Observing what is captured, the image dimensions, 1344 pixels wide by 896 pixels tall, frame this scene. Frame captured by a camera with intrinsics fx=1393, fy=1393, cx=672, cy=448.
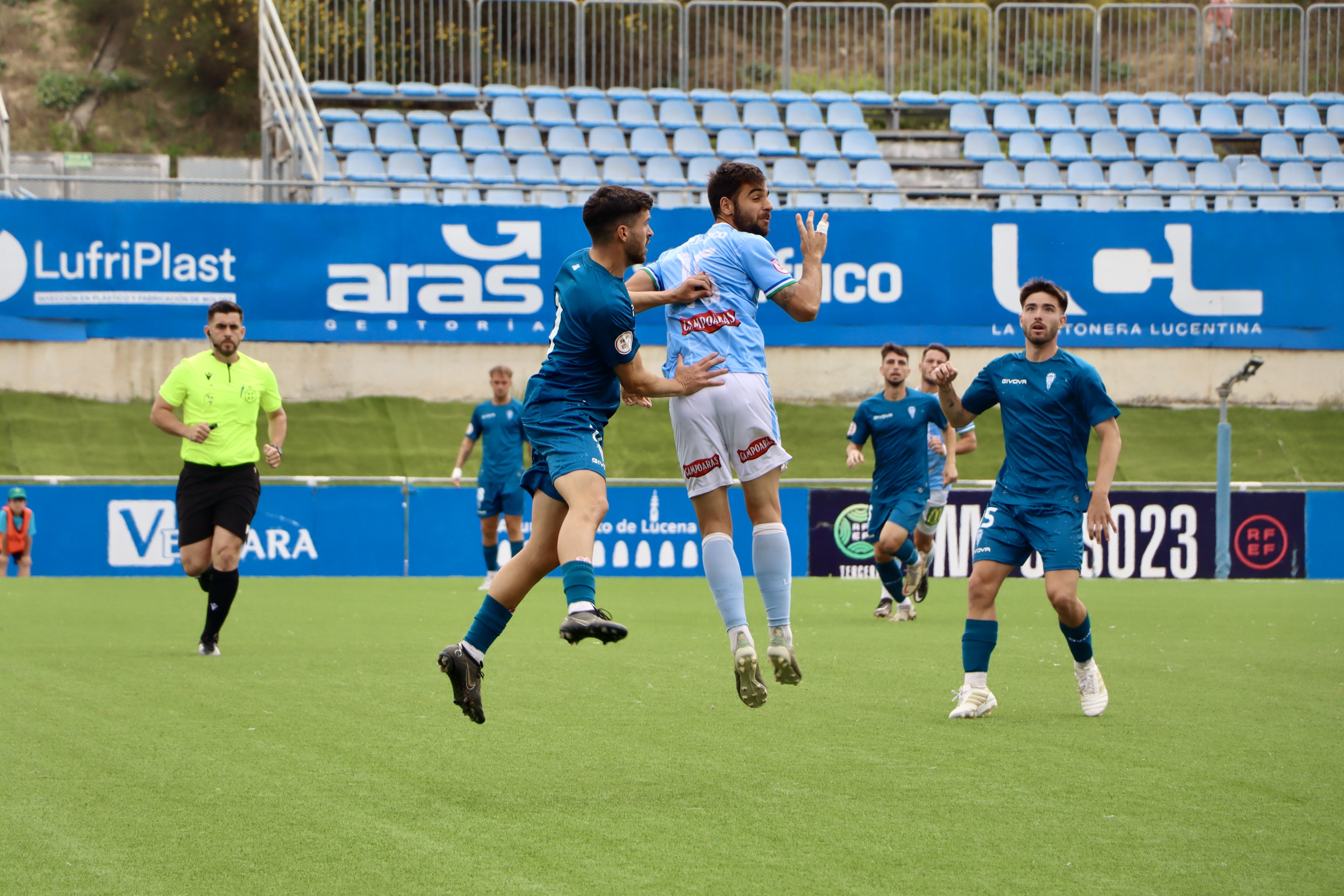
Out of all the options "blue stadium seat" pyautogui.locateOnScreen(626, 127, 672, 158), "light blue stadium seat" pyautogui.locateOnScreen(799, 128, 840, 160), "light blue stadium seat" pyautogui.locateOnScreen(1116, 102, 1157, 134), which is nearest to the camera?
"blue stadium seat" pyautogui.locateOnScreen(626, 127, 672, 158)

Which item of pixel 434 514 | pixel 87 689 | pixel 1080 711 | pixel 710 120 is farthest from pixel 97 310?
pixel 1080 711

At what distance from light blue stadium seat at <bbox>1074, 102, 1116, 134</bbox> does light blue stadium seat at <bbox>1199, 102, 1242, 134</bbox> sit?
171cm

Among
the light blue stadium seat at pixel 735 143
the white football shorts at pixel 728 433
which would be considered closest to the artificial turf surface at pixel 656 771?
the white football shorts at pixel 728 433

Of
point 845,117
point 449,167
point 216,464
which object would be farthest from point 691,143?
point 216,464

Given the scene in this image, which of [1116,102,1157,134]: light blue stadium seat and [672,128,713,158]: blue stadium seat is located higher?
[1116,102,1157,134]: light blue stadium seat

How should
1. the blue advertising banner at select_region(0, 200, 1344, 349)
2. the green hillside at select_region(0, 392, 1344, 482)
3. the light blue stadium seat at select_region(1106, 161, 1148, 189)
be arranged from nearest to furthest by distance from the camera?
the green hillside at select_region(0, 392, 1344, 482)
the blue advertising banner at select_region(0, 200, 1344, 349)
the light blue stadium seat at select_region(1106, 161, 1148, 189)

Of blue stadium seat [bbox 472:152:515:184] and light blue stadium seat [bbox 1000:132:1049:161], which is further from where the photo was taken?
light blue stadium seat [bbox 1000:132:1049:161]

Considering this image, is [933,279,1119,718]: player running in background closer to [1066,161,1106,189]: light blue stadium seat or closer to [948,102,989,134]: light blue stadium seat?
[1066,161,1106,189]: light blue stadium seat

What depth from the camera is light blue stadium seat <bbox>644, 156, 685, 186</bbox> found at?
22.1 metres

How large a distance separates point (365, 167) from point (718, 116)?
20.6 ft

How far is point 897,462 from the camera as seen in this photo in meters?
11.7

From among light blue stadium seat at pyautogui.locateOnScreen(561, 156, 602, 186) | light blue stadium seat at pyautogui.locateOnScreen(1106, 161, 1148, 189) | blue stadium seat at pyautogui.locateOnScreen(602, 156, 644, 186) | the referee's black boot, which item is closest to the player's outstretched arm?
the referee's black boot

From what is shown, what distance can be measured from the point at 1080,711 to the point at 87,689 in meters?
4.82

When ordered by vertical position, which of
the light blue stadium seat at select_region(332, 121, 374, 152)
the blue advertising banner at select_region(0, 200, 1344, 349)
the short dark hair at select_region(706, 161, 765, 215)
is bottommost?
the short dark hair at select_region(706, 161, 765, 215)
